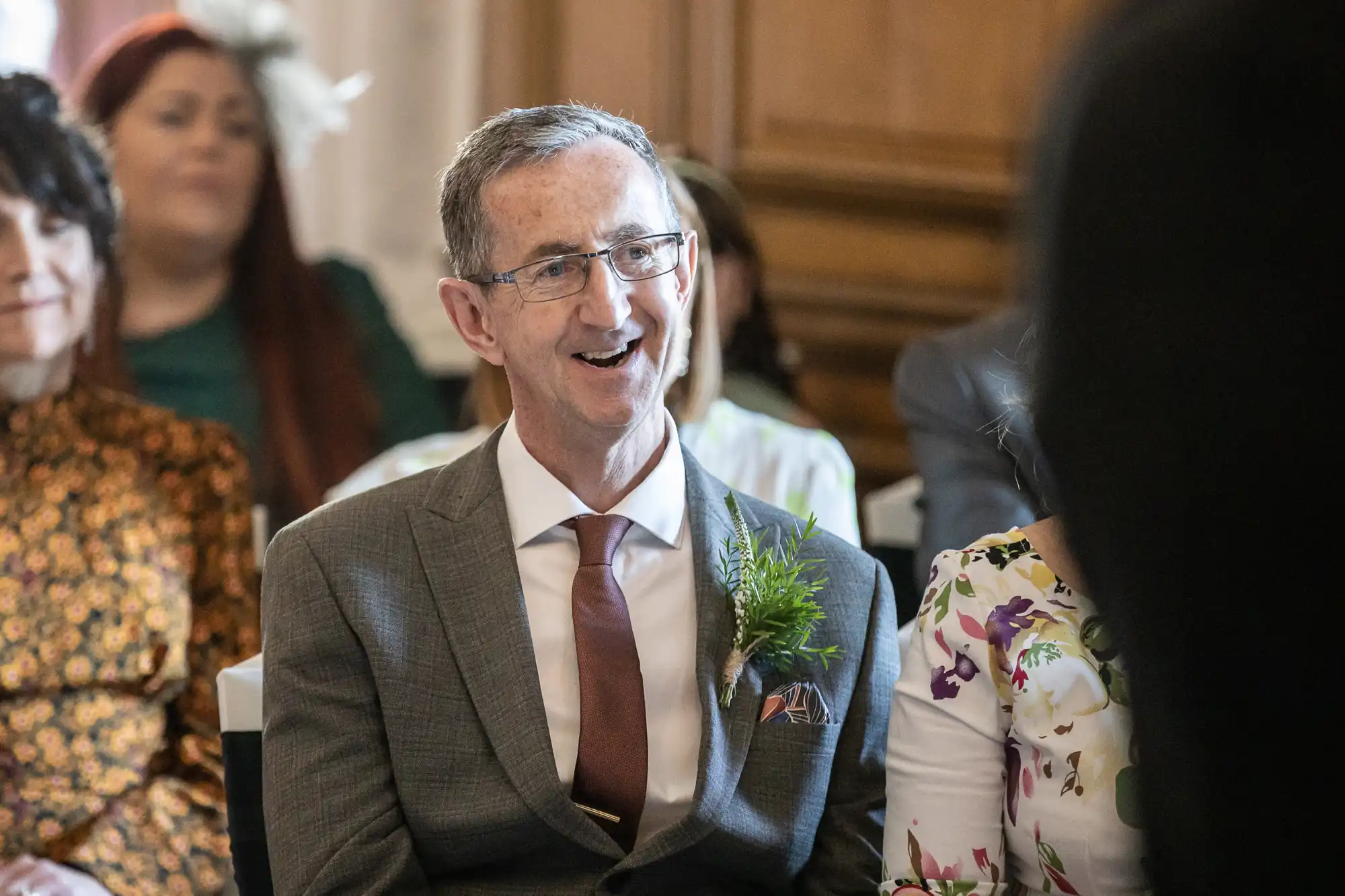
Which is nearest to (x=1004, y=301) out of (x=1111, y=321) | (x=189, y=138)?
(x=189, y=138)

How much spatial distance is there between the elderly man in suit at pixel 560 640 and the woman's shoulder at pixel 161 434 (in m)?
0.62

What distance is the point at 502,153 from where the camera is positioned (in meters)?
1.55

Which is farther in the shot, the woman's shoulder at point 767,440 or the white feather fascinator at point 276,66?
the white feather fascinator at point 276,66

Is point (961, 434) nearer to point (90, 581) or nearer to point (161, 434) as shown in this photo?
point (161, 434)

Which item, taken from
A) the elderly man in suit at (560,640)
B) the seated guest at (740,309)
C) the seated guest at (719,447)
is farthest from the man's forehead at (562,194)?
the seated guest at (740,309)

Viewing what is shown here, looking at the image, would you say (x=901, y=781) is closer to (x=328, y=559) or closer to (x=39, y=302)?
(x=328, y=559)

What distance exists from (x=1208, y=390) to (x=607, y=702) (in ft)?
3.45

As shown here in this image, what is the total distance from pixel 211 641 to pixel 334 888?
2.30ft

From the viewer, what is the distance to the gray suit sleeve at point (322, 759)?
4.76 feet

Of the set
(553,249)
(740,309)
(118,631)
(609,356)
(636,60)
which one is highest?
(636,60)

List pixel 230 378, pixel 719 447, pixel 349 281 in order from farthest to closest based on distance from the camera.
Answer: pixel 349 281 → pixel 230 378 → pixel 719 447

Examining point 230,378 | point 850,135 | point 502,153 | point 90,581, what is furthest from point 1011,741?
point 850,135

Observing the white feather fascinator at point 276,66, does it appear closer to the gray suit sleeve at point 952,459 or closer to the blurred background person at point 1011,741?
the gray suit sleeve at point 952,459

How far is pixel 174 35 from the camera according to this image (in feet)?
11.1
